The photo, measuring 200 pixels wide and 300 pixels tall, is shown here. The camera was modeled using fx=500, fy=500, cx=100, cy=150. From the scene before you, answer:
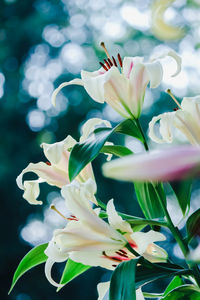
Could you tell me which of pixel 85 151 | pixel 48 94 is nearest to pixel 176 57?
pixel 85 151

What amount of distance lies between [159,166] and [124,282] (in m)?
0.27

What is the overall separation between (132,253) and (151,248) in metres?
0.05

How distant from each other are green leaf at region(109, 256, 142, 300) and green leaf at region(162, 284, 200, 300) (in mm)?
58

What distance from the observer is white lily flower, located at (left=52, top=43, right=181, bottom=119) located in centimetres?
45

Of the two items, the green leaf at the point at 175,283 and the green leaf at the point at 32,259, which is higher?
the green leaf at the point at 32,259

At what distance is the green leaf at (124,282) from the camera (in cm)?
37

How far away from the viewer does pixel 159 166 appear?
0.41 ft

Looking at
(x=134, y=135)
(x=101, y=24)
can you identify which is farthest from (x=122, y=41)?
(x=134, y=135)

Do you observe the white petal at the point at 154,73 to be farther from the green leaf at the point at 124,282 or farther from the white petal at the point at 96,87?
the green leaf at the point at 124,282

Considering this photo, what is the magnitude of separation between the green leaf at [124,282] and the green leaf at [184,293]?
0.19 ft

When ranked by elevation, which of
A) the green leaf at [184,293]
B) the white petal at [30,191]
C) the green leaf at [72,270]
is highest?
the white petal at [30,191]

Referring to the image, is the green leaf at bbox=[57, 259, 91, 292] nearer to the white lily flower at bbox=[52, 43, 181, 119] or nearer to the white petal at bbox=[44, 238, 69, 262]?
the white petal at bbox=[44, 238, 69, 262]

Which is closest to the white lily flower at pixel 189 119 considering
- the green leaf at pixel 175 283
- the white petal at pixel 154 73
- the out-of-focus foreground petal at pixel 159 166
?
the white petal at pixel 154 73

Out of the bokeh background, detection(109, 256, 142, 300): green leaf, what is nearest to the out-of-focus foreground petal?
detection(109, 256, 142, 300): green leaf
